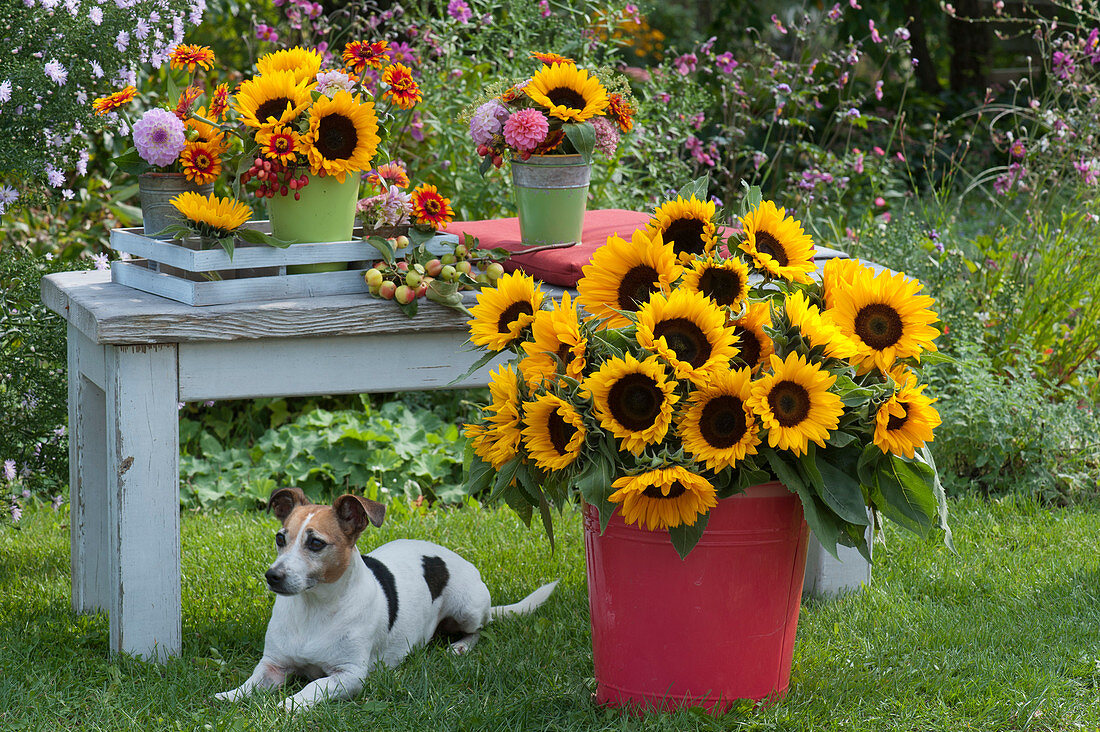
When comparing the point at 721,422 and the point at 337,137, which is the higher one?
the point at 337,137

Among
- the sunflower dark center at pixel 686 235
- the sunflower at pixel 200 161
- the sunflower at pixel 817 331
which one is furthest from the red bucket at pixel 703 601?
the sunflower at pixel 200 161

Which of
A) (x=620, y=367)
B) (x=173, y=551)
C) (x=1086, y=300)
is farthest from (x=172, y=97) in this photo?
(x=1086, y=300)

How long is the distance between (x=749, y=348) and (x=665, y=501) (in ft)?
1.18

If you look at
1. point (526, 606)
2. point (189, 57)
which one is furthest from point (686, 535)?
point (189, 57)

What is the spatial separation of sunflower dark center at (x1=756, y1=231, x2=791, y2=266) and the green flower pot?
3.39 feet

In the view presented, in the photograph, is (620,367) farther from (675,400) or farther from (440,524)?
(440,524)

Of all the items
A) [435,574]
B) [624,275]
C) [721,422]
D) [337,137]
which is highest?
[337,137]

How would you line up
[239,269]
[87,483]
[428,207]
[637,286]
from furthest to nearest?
[87,483], [428,207], [239,269], [637,286]

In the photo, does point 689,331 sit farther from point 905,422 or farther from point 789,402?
point 905,422

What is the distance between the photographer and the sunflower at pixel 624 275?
2416mm

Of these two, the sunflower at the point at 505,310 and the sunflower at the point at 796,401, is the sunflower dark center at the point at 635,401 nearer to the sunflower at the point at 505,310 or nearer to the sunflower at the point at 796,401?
the sunflower at the point at 796,401

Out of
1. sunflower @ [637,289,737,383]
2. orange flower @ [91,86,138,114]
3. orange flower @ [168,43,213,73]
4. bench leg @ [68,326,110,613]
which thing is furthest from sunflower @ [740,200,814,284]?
bench leg @ [68,326,110,613]

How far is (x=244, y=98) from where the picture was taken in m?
2.72

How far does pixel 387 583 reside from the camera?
9.43 feet
